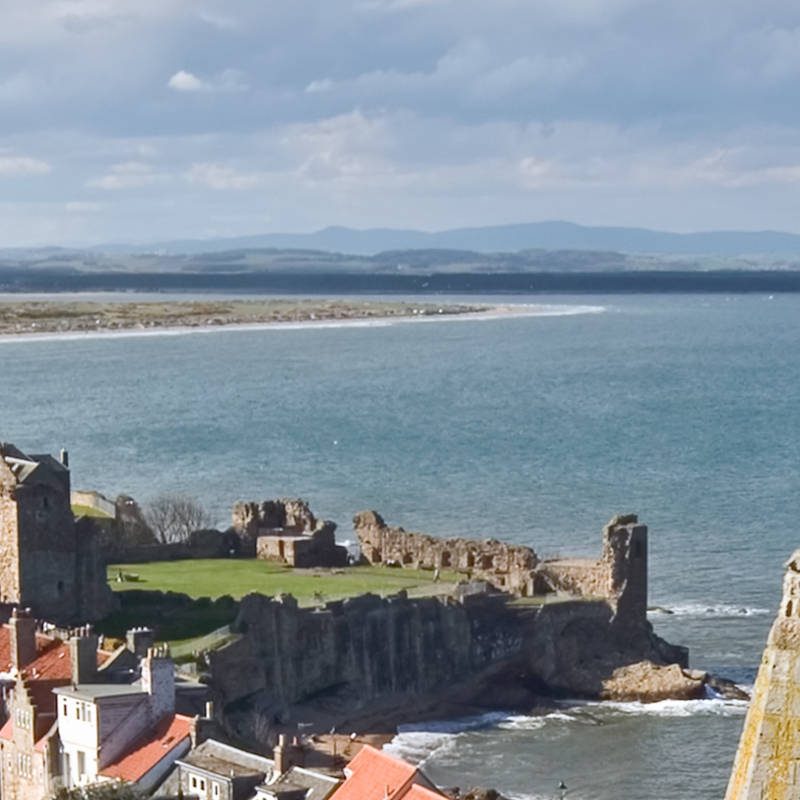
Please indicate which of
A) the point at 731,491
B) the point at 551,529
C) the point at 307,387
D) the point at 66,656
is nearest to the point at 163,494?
the point at 551,529

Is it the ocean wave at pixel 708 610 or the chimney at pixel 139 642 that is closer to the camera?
the chimney at pixel 139 642

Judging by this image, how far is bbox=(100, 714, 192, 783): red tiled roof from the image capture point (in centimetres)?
3184

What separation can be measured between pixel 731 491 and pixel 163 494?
935 inches

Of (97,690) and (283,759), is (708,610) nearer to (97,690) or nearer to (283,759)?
(97,690)

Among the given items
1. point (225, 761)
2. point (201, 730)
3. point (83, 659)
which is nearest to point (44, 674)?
point (83, 659)

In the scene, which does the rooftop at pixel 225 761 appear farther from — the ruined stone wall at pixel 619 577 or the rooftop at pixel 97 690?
the ruined stone wall at pixel 619 577

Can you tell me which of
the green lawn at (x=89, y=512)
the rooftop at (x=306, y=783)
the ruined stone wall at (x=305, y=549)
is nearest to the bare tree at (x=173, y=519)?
the green lawn at (x=89, y=512)

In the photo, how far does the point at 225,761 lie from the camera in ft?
99.6

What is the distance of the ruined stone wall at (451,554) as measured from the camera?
5475cm

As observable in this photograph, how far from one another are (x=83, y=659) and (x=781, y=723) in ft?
89.5

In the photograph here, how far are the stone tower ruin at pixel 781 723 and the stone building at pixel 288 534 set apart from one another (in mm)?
48615

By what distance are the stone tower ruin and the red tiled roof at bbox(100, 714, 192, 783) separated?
24.1m

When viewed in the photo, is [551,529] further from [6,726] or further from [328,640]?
[6,726]

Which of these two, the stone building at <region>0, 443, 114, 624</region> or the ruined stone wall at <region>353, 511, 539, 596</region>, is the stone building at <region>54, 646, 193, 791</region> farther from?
the ruined stone wall at <region>353, 511, 539, 596</region>
